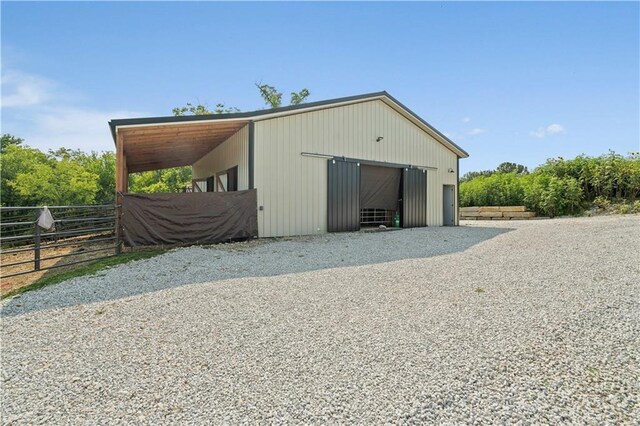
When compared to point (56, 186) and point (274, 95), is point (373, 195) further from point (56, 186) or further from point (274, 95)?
point (274, 95)

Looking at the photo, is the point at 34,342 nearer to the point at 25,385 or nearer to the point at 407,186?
the point at 25,385

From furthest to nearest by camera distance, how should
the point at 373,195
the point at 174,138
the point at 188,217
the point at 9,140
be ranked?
the point at 9,140 → the point at 373,195 → the point at 174,138 → the point at 188,217

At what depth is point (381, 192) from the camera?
38.9ft

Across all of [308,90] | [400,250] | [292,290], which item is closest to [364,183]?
[400,250]

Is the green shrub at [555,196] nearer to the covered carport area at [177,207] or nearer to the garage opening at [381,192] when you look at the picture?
the garage opening at [381,192]

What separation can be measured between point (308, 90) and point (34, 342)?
29.8 meters

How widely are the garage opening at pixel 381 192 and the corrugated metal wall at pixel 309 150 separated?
46cm

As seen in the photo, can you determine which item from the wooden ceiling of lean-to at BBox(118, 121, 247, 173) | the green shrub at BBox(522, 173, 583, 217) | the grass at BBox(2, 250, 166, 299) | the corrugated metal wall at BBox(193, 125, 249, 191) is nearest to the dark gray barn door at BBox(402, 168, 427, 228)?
the corrugated metal wall at BBox(193, 125, 249, 191)

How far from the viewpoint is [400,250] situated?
700 cm

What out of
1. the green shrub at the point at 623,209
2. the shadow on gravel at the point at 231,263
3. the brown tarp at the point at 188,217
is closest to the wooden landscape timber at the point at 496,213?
the green shrub at the point at 623,209

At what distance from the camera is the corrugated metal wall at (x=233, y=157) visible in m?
9.61

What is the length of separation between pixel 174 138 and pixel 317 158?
172 inches

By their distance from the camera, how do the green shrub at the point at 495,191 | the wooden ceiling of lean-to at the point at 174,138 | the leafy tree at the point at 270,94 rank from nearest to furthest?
the wooden ceiling of lean-to at the point at 174,138, the green shrub at the point at 495,191, the leafy tree at the point at 270,94

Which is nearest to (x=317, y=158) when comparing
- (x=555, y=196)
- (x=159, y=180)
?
(x=555, y=196)
